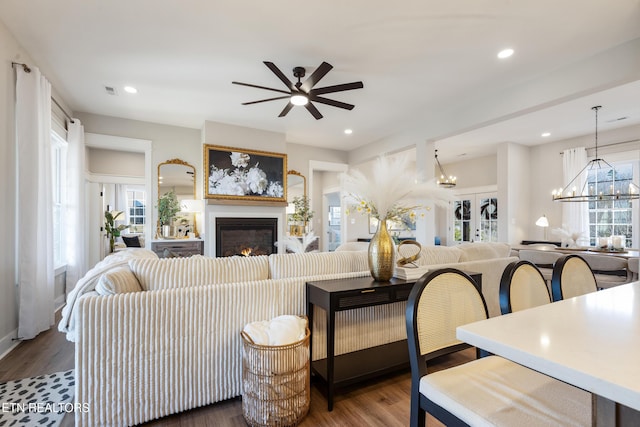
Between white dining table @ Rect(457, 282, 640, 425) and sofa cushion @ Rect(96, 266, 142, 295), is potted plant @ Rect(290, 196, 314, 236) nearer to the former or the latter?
sofa cushion @ Rect(96, 266, 142, 295)

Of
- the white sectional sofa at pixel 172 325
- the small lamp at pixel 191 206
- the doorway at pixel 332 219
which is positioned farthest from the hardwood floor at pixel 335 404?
the doorway at pixel 332 219

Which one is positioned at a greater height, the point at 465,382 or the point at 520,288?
the point at 520,288

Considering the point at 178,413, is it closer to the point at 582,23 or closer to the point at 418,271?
the point at 418,271

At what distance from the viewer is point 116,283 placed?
5.58 ft

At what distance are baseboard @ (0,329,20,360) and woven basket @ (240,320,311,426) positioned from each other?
244 cm

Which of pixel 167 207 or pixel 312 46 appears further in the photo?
pixel 167 207

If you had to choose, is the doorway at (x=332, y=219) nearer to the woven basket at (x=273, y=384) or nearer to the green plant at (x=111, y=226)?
the green plant at (x=111, y=226)

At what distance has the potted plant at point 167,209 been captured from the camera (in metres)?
5.32

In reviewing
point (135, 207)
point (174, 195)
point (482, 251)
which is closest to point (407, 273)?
point (482, 251)

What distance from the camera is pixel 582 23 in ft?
8.59

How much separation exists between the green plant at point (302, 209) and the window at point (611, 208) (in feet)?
18.5

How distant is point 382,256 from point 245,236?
155 inches

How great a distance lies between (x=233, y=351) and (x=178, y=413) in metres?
0.46

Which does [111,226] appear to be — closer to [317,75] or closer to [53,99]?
[53,99]
